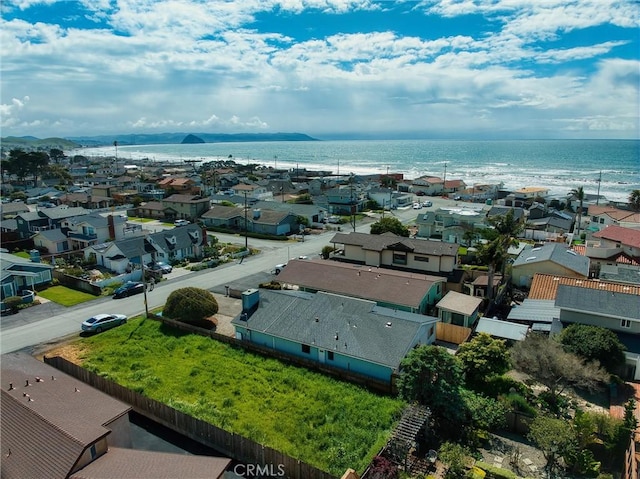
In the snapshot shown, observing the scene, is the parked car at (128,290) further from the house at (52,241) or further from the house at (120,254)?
the house at (52,241)

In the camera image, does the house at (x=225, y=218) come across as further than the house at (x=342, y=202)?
No

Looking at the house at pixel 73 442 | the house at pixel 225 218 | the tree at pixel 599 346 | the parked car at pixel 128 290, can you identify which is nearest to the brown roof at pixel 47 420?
the house at pixel 73 442

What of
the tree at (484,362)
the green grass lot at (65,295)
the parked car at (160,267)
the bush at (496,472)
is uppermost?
the tree at (484,362)

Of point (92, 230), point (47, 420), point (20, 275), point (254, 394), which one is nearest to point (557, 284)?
point (254, 394)

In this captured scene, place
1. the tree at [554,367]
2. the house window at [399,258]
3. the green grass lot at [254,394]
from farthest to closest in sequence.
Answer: the house window at [399,258] < the tree at [554,367] < the green grass lot at [254,394]

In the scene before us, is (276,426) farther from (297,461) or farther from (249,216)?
(249,216)

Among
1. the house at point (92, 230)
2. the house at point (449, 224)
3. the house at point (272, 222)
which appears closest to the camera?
the house at point (92, 230)
